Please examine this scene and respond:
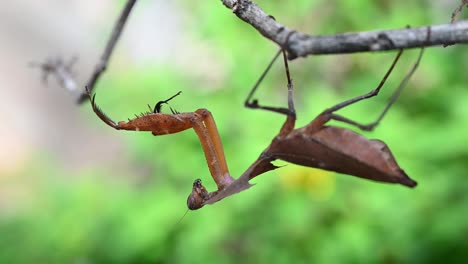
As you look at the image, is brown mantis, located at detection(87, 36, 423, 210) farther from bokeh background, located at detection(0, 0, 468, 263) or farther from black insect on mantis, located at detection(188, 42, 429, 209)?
bokeh background, located at detection(0, 0, 468, 263)

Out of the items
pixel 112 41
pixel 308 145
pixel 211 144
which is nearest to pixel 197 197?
pixel 211 144

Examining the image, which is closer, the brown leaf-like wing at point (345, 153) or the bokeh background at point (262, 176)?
the brown leaf-like wing at point (345, 153)

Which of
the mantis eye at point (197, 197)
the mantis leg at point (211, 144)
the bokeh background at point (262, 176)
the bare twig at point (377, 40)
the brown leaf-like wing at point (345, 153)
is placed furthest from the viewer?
the bokeh background at point (262, 176)

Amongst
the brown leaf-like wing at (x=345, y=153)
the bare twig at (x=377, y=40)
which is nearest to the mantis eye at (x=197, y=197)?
the brown leaf-like wing at (x=345, y=153)

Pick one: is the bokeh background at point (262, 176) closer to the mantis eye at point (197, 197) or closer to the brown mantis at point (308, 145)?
the mantis eye at point (197, 197)

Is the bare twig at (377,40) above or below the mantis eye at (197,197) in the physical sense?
below

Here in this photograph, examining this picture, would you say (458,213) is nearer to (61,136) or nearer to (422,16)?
(422,16)

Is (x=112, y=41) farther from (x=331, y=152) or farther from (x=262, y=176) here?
(x=262, y=176)

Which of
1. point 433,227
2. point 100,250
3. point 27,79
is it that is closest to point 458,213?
point 433,227
